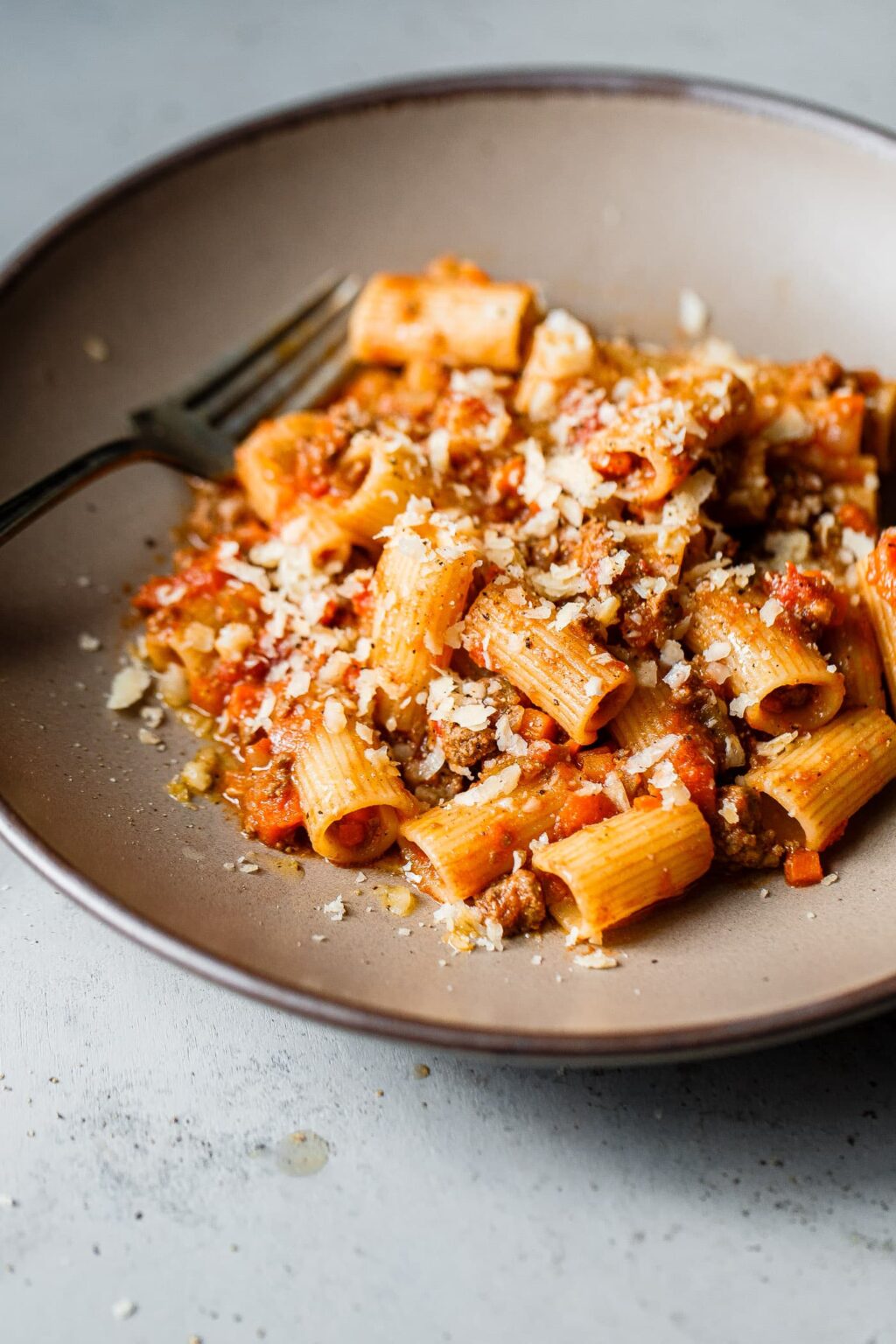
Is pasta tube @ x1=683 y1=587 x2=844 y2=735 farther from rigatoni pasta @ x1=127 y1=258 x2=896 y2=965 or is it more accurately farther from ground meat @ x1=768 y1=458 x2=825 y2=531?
ground meat @ x1=768 y1=458 x2=825 y2=531

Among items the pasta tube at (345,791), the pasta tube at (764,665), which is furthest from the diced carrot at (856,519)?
the pasta tube at (345,791)

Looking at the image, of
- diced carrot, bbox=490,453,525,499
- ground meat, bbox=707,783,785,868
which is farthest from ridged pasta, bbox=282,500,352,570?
ground meat, bbox=707,783,785,868

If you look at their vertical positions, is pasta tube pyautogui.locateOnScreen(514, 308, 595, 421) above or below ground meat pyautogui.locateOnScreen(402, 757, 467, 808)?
above

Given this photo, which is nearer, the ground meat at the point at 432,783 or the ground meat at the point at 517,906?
the ground meat at the point at 517,906

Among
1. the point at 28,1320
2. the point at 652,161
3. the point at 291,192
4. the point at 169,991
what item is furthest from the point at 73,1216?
the point at 652,161

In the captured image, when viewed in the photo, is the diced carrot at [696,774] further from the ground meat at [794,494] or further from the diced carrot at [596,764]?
the ground meat at [794,494]

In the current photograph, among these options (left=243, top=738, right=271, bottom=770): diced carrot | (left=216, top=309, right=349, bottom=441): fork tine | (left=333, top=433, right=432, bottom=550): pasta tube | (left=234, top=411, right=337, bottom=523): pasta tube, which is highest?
(left=216, top=309, right=349, bottom=441): fork tine

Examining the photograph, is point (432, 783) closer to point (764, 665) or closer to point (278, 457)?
point (764, 665)

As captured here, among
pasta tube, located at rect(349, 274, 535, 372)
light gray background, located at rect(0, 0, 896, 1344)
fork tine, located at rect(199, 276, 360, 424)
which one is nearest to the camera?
light gray background, located at rect(0, 0, 896, 1344)
